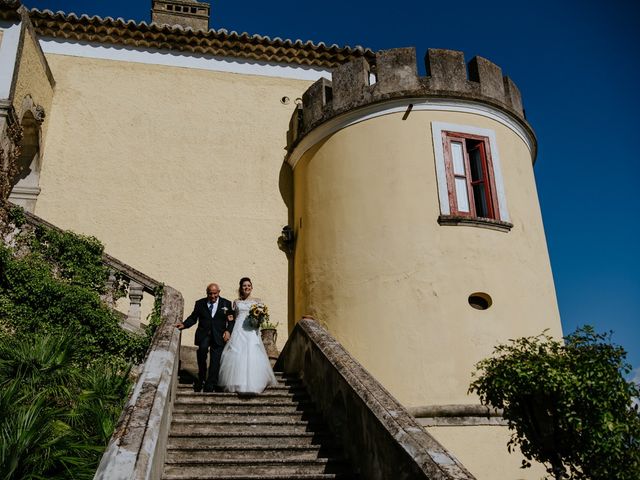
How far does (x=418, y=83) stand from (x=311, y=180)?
271 cm

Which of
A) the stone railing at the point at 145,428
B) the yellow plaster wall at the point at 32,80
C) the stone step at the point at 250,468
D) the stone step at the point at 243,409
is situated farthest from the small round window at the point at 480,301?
the yellow plaster wall at the point at 32,80

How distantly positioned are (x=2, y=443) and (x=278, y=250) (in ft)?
25.4

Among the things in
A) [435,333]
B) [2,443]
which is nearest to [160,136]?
[435,333]

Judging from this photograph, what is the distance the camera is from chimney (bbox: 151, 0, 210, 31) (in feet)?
58.0

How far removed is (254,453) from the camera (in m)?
6.26

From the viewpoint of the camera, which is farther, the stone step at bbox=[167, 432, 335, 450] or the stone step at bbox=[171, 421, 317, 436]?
the stone step at bbox=[171, 421, 317, 436]

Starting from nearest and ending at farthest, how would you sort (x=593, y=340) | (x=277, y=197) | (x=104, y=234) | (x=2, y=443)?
(x=2, y=443), (x=593, y=340), (x=104, y=234), (x=277, y=197)

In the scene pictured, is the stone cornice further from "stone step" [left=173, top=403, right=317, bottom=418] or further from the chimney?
"stone step" [left=173, top=403, right=317, bottom=418]

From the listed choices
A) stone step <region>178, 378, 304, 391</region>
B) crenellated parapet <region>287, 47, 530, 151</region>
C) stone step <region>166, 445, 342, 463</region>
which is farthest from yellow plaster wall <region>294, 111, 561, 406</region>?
stone step <region>166, 445, 342, 463</region>

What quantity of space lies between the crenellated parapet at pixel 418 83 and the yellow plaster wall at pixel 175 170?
243 centimetres

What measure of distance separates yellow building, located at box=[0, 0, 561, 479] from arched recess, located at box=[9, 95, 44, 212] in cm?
3

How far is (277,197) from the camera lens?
13258 millimetres

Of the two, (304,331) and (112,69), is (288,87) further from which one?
(304,331)

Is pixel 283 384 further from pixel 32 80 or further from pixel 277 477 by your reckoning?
pixel 32 80
